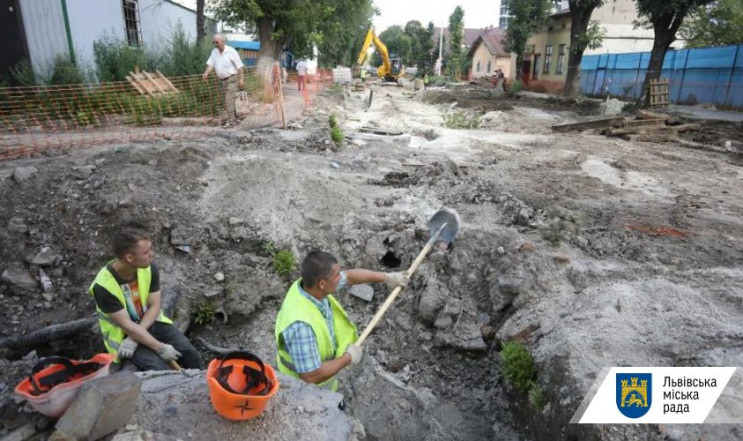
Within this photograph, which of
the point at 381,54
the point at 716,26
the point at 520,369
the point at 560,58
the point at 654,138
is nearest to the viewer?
the point at 520,369

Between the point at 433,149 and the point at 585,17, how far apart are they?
49.3 ft

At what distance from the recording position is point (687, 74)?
20172mm

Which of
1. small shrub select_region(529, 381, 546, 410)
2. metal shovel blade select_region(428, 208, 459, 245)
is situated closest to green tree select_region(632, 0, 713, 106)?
metal shovel blade select_region(428, 208, 459, 245)

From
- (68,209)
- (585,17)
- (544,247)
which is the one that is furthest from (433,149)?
(585,17)

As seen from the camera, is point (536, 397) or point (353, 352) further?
point (536, 397)

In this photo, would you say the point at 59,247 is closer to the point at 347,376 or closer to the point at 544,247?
the point at 347,376

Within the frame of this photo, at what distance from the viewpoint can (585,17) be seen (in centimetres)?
2066

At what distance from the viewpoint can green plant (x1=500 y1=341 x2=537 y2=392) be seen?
10.9ft

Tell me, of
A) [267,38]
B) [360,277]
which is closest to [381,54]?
[267,38]

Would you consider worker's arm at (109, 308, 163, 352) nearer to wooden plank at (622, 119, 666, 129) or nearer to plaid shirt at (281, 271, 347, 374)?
plaid shirt at (281, 271, 347, 374)

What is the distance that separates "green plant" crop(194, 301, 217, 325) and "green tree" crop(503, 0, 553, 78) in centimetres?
2642

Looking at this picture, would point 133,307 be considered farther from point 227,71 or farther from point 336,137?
point 227,71

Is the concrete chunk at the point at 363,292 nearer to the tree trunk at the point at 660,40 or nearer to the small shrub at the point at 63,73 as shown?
the small shrub at the point at 63,73

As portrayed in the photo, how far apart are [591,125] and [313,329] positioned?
12684 mm
